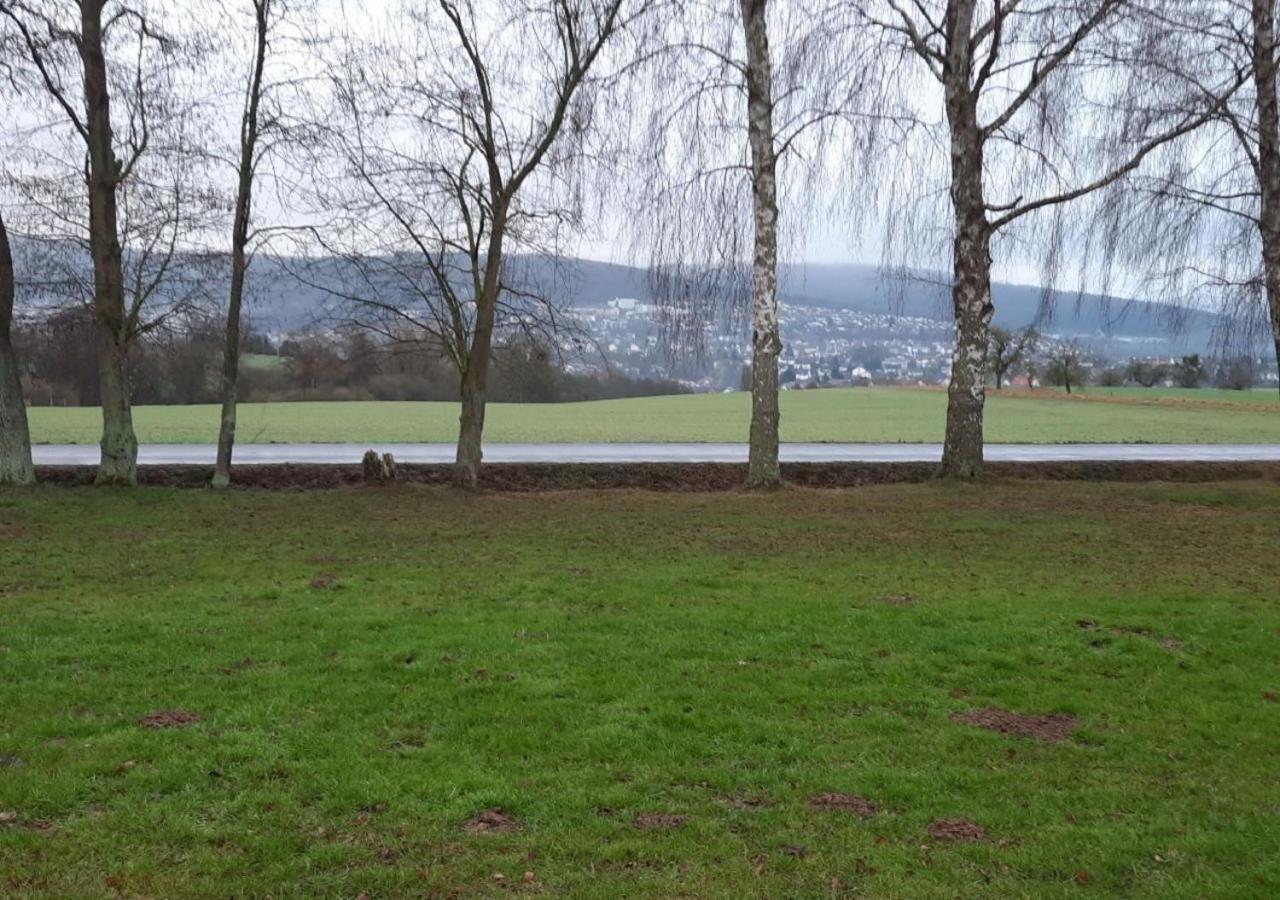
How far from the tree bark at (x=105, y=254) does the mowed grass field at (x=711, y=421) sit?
1521cm

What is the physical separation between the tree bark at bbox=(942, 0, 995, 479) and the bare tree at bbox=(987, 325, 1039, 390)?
2290 inches

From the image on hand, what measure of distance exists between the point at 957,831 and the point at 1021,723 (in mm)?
1603

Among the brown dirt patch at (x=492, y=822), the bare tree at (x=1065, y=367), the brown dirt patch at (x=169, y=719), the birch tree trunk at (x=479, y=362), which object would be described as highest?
the bare tree at (x=1065, y=367)

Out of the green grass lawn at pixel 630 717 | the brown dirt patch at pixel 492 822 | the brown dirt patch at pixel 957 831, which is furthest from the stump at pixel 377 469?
the brown dirt patch at pixel 957 831

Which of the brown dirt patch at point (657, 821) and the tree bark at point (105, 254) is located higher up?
the tree bark at point (105, 254)

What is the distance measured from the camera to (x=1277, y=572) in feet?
32.0

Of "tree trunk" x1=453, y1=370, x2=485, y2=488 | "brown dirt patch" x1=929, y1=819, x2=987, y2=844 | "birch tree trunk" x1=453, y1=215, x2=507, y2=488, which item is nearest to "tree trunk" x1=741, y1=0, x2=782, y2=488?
"birch tree trunk" x1=453, y1=215, x2=507, y2=488

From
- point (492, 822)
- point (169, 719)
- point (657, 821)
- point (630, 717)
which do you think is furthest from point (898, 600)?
point (169, 719)

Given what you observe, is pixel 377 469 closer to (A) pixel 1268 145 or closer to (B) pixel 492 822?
(B) pixel 492 822

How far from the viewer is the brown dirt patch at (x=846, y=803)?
4355 mm

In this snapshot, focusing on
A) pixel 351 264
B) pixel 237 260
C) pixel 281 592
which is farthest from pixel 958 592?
pixel 237 260

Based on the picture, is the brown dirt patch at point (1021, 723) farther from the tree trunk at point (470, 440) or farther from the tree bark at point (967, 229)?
the tree trunk at point (470, 440)

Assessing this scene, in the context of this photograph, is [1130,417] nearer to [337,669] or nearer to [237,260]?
[237,260]

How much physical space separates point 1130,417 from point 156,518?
152ft
